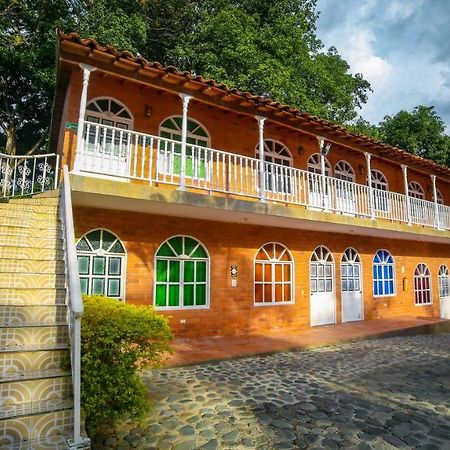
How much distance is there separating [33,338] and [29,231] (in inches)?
85.9

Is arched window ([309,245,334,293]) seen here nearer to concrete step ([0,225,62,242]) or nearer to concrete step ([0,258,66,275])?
concrete step ([0,225,62,242])

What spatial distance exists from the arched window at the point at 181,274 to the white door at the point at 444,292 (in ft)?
A: 39.6

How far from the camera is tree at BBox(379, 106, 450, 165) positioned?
→ 73.0 feet

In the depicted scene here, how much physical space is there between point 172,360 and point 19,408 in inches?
140

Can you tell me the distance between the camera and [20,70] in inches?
614

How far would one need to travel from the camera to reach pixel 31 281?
421 centimetres

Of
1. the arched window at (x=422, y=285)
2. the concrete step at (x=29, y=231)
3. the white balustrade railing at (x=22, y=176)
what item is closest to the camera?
the concrete step at (x=29, y=231)

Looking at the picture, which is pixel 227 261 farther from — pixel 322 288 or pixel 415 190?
pixel 415 190

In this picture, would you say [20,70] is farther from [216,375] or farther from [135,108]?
[216,375]

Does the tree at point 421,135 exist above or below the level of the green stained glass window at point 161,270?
above

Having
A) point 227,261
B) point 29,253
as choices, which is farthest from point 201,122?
point 29,253

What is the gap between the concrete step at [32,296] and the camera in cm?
389

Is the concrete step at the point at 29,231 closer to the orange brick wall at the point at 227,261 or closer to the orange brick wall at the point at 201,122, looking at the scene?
the orange brick wall at the point at 227,261

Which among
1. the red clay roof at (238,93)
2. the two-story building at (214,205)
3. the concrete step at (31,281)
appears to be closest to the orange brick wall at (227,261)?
the two-story building at (214,205)
